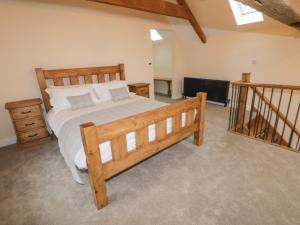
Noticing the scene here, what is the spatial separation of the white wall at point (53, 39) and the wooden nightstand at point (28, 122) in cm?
37

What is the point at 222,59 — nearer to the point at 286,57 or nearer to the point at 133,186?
the point at 286,57

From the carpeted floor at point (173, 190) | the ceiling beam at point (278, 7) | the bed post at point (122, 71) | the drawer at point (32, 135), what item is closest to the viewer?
the carpeted floor at point (173, 190)

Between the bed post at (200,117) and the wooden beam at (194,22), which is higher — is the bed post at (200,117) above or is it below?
below

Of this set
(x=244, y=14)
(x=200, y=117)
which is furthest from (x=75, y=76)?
(x=244, y=14)

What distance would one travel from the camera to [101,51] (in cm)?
367

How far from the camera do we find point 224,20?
3988mm

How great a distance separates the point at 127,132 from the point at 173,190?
82 cm

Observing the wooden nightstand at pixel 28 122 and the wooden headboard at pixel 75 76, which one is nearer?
the wooden nightstand at pixel 28 122

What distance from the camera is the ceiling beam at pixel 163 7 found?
2954 millimetres

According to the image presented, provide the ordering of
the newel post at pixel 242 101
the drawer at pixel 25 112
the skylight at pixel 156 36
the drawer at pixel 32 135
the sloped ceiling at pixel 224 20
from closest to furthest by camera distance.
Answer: the drawer at pixel 25 112 < the drawer at pixel 32 135 < the newel post at pixel 242 101 < the sloped ceiling at pixel 224 20 < the skylight at pixel 156 36

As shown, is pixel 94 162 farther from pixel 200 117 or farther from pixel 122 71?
pixel 122 71

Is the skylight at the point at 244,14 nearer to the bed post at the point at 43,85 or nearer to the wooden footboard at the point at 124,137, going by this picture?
the wooden footboard at the point at 124,137

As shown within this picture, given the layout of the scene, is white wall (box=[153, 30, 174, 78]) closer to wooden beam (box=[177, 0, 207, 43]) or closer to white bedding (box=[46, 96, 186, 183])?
wooden beam (box=[177, 0, 207, 43])

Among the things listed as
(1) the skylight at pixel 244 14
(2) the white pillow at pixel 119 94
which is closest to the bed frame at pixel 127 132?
(2) the white pillow at pixel 119 94
